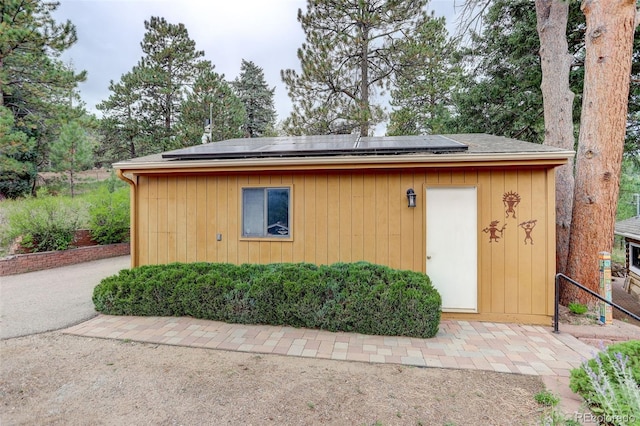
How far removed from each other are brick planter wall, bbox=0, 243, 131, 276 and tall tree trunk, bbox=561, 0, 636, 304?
11607 mm

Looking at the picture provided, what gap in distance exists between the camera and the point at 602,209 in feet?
15.8

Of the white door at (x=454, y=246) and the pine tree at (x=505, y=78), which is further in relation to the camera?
the pine tree at (x=505, y=78)

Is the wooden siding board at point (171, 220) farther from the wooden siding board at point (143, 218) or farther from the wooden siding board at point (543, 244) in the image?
the wooden siding board at point (543, 244)

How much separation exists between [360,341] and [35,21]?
1658 centimetres

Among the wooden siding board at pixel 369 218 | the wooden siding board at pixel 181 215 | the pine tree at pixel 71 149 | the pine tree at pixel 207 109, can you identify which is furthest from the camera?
the pine tree at pixel 207 109

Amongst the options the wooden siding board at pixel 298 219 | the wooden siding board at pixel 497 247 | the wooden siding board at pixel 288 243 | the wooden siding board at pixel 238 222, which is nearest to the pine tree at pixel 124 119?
the wooden siding board at pixel 238 222

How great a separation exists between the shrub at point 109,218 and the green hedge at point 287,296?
6.27 meters

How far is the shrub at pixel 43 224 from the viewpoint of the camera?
25.9ft

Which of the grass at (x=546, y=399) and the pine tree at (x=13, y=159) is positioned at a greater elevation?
the pine tree at (x=13, y=159)

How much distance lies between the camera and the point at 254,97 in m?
23.2

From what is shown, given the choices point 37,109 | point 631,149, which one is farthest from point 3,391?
point 37,109

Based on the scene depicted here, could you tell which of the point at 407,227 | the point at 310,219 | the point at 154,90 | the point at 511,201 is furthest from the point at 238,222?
the point at 154,90

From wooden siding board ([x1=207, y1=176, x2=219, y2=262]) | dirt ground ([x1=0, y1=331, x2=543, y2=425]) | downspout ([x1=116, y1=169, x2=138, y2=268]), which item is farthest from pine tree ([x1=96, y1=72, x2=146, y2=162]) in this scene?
dirt ground ([x1=0, y1=331, x2=543, y2=425])

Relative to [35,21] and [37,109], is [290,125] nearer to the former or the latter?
[35,21]
